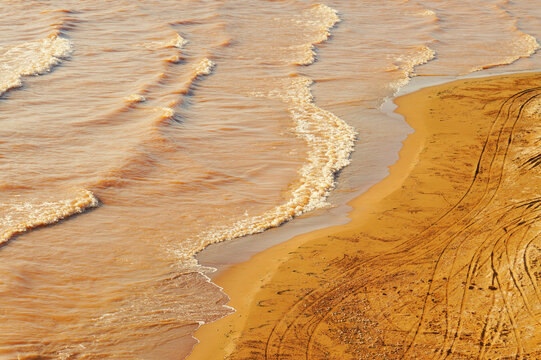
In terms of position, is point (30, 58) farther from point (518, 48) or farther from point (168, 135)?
point (518, 48)

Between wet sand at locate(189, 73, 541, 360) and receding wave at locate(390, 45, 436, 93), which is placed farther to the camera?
receding wave at locate(390, 45, 436, 93)

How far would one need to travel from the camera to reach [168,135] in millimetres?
14289

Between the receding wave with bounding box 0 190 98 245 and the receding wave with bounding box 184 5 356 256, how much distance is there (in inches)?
89.6

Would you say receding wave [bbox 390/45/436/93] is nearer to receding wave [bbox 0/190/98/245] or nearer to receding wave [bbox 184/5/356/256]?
receding wave [bbox 184/5/356/256]

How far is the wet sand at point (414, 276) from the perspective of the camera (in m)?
7.23

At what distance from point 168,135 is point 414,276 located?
24.2 ft

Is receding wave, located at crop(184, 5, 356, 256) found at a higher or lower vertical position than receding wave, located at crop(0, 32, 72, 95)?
lower

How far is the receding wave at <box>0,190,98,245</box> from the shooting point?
10.1 metres

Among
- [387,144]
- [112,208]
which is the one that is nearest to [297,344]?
[112,208]

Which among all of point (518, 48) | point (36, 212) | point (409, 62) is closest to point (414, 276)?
point (36, 212)

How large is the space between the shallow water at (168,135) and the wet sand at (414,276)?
2.14ft

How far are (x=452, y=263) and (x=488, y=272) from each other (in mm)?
551

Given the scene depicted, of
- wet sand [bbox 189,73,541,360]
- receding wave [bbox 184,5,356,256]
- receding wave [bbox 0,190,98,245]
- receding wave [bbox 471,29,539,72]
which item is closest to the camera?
wet sand [bbox 189,73,541,360]

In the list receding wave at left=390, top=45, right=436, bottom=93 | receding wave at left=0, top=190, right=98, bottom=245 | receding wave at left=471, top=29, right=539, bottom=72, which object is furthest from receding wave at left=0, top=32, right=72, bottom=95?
receding wave at left=471, top=29, right=539, bottom=72
